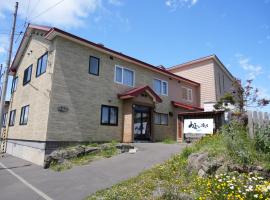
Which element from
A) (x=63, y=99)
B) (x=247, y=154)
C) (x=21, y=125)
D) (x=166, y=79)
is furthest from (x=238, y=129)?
(x=21, y=125)

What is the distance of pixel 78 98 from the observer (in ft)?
48.3

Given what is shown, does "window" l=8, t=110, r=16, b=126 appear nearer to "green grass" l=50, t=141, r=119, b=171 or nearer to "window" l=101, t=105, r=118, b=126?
"window" l=101, t=105, r=118, b=126

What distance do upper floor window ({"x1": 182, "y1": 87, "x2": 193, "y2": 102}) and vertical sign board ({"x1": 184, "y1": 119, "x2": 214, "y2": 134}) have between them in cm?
742

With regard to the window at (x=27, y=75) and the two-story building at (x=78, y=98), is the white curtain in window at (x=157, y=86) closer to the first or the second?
the two-story building at (x=78, y=98)

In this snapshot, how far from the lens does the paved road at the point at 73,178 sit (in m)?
7.64

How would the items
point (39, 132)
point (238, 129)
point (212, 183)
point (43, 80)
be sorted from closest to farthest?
point (212, 183) → point (238, 129) → point (39, 132) → point (43, 80)

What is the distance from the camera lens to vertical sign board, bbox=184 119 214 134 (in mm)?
15806

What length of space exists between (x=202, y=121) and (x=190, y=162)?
336 inches

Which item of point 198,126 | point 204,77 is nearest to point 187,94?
point 204,77

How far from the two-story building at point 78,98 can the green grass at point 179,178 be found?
7.18 metres

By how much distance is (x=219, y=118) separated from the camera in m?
16.1

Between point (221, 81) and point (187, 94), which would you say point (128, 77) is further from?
point (221, 81)

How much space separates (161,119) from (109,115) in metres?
5.74

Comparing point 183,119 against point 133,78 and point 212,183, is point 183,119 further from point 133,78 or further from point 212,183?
point 212,183
